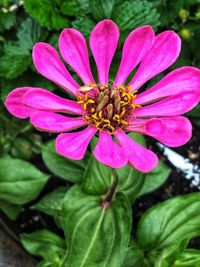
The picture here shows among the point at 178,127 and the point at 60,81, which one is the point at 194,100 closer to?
the point at 178,127

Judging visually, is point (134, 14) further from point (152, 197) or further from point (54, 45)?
point (152, 197)

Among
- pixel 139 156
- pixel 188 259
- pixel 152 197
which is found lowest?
pixel 152 197

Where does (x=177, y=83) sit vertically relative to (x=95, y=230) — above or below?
above

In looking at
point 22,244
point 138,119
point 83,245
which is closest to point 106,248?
point 83,245

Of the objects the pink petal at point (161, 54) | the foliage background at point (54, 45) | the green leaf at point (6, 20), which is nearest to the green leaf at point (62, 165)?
the foliage background at point (54, 45)

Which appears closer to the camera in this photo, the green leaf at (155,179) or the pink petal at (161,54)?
the pink petal at (161,54)

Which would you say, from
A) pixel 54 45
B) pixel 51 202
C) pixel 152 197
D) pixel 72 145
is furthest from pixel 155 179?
pixel 72 145

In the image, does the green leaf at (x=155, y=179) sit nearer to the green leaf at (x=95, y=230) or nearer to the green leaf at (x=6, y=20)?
the green leaf at (x=95, y=230)
